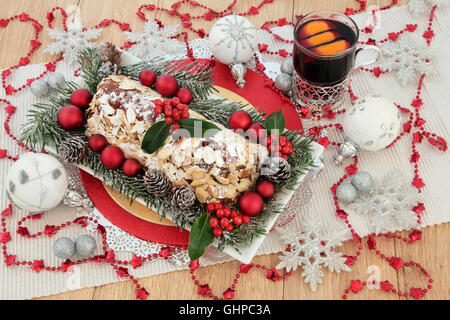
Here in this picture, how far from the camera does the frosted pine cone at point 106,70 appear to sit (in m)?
1.04

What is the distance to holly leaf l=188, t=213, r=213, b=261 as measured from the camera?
34.4 inches

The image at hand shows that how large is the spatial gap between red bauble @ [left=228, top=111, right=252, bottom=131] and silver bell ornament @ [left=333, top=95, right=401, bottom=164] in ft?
0.86

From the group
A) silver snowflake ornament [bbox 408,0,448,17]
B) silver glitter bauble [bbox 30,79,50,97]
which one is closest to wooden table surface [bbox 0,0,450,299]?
silver glitter bauble [bbox 30,79,50,97]

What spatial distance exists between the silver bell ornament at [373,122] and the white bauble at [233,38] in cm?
34

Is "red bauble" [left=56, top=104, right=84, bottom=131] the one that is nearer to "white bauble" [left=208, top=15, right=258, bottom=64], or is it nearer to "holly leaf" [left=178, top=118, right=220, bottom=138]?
"holly leaf" [left=178, top=118, right=220, bottom=138]

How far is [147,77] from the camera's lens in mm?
1050

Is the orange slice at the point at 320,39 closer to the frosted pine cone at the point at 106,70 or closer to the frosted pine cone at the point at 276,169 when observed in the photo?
the frosted pine cone at the point at 276,169

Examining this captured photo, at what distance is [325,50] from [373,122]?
0.21 meters

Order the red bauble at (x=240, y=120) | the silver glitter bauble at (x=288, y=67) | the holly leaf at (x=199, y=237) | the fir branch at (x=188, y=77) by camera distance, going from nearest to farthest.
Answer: the holly leaf at (x=199, y=237)
the red bauble at (x=240, y=120)
the fir branch at (x=188, y=77)
the silver glitter bauble at (x=288, y=67)

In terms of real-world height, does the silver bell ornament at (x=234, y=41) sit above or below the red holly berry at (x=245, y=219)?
above

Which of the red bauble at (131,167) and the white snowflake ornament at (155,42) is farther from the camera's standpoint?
the white snowflake ornament at (155,42)

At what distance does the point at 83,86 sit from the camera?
109 cm

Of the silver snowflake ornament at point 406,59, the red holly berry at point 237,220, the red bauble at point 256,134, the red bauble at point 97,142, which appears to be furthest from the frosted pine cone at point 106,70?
the silver snowflake ornament at point 406,59

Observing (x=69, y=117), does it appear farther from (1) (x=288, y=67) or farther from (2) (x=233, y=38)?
(1) (x=288, y=67)
